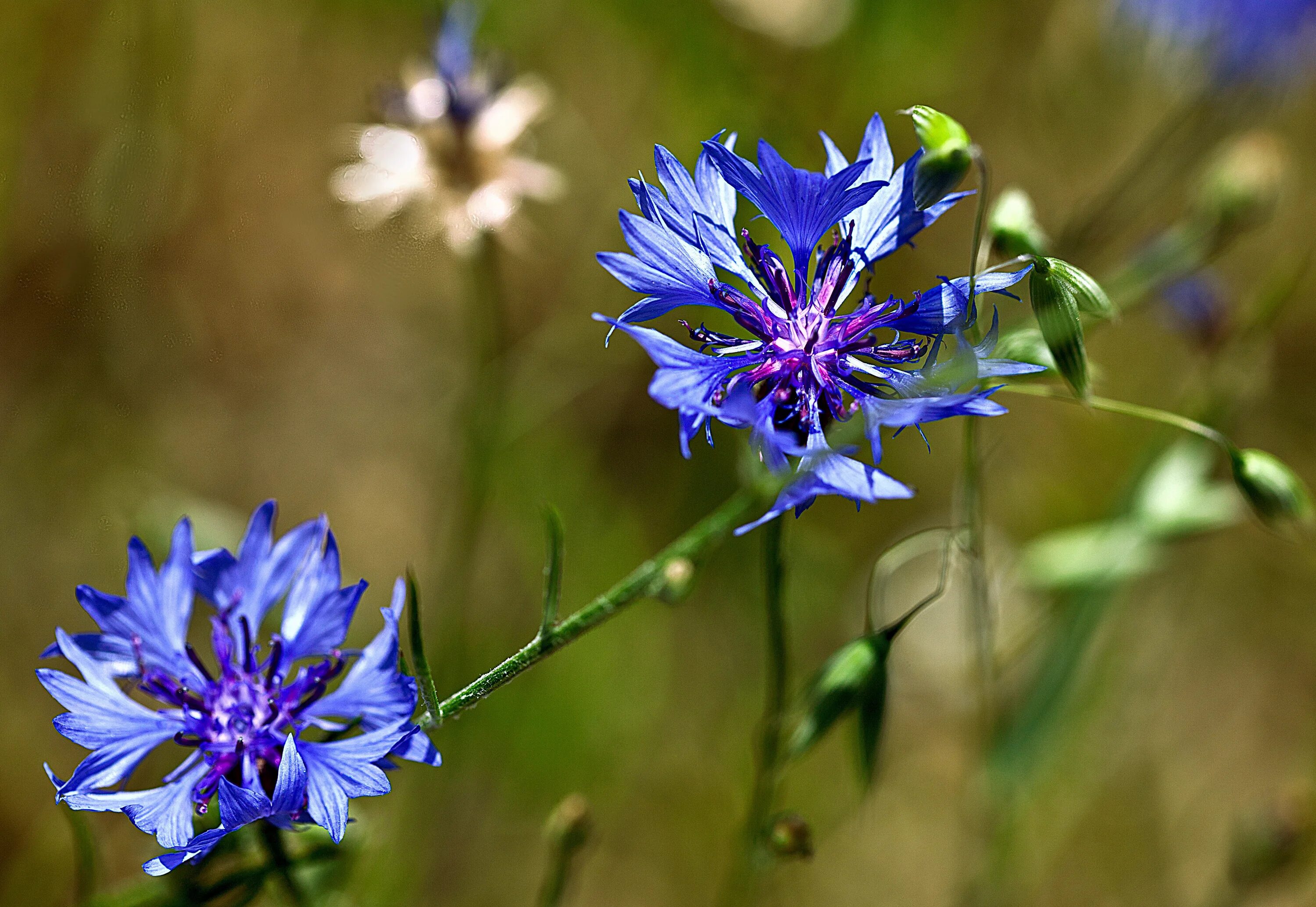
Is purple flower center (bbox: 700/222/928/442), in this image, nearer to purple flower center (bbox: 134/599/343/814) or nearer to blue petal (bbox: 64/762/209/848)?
purple flower center (bbox: 134/599/343/814)

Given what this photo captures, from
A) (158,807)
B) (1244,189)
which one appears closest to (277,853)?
(158,807)

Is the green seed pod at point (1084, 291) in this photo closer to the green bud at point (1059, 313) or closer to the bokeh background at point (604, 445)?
the green bud at point (1059, 313)

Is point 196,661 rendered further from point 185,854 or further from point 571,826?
point 571,826

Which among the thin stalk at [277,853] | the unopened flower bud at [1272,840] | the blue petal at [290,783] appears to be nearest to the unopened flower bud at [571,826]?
the thin stalk at [277,853]

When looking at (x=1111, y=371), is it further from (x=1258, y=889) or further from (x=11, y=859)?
(x=11, y=859)

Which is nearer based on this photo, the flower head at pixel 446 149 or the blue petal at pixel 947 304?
the blue petal at pixel 947 304

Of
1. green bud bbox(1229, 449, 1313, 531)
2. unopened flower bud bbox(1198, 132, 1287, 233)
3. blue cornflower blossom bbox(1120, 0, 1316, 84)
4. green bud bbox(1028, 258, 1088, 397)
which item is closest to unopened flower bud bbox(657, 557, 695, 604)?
green bud bbox(1028, 258, 1088, 397)

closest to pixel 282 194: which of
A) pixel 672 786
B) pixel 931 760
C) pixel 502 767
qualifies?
pixel 502 767
